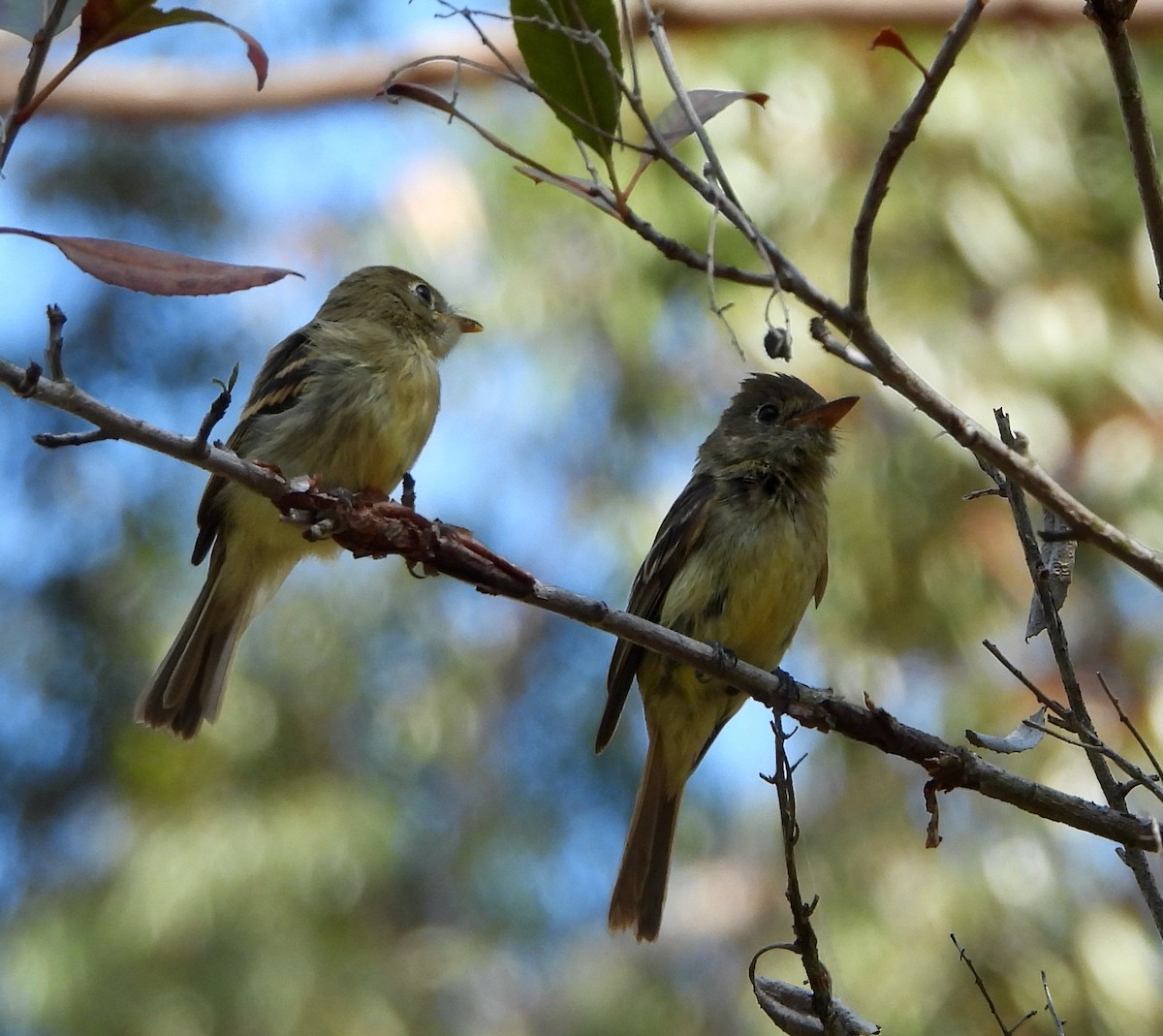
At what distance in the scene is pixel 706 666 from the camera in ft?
9.41

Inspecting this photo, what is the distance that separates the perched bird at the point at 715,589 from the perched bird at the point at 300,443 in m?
0.86

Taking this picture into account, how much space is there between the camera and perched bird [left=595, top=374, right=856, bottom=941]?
438 centimetres

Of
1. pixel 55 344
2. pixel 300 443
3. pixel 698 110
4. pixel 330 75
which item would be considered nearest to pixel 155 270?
pixel 55 344

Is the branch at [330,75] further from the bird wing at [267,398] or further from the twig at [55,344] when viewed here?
the twig at [55,344]

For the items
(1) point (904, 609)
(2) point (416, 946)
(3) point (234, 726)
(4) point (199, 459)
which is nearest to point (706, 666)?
(4) point (199, 459)

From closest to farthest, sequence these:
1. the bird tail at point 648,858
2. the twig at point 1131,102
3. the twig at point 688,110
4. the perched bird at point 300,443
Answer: the twig at point 1131,102 → the twig at point 688,110 → the bird tail at point 648,858 → the perched bird at point 300,443

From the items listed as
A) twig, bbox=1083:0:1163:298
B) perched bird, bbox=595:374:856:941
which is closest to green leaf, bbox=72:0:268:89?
twig, bbox=1083:0:1163:298

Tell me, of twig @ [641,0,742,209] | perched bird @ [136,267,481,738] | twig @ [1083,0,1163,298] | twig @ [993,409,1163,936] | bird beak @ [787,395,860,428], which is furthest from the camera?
bird beak @ [787,395,860,428]

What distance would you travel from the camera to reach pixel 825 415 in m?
4.63

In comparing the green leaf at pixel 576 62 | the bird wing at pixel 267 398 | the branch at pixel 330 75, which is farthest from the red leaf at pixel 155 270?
the branch at pixel 330 75

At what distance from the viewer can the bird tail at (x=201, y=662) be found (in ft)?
15.5

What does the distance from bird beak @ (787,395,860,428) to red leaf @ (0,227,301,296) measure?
267 centimetres

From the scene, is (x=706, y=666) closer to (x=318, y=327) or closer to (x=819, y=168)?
(x=318, y=327)

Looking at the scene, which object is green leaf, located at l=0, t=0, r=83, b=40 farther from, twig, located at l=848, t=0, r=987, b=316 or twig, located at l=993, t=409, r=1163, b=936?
twig, located at l=993, t=409, r=1163, b=936
